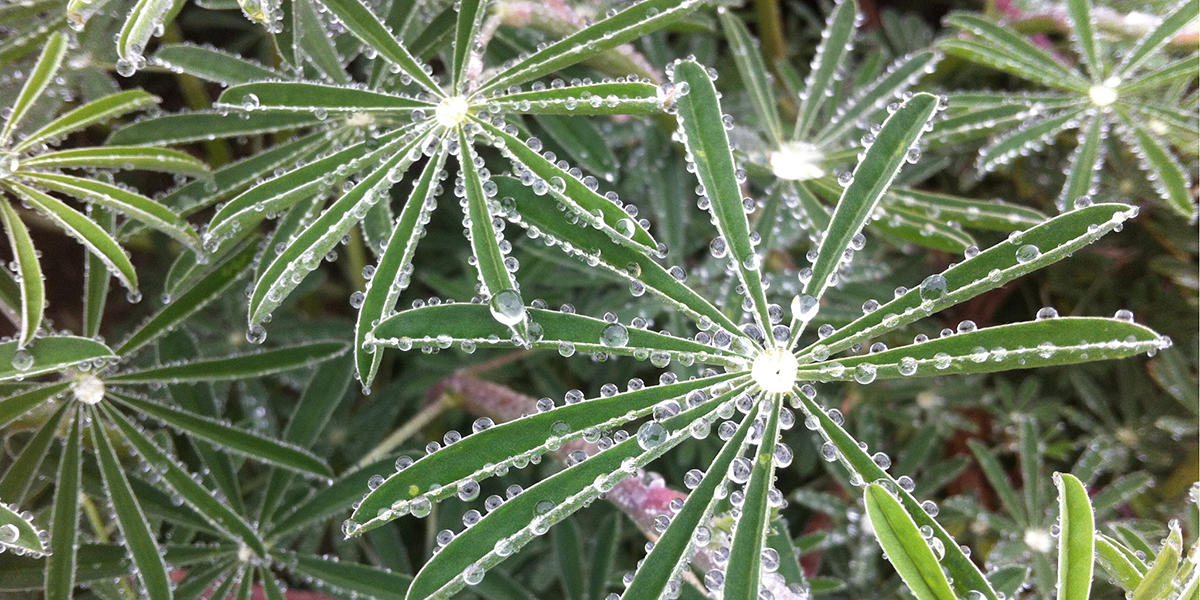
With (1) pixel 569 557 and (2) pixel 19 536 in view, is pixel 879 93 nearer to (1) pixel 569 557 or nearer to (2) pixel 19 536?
(1) pixel 569 557

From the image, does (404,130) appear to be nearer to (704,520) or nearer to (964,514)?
(704,520)

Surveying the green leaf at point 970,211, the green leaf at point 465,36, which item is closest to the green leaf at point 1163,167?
the green leaf at point 970,211

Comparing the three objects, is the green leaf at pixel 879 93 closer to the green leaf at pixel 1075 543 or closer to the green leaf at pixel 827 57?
the green leaf at pixel 827 57

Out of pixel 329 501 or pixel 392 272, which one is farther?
pixel 329 501

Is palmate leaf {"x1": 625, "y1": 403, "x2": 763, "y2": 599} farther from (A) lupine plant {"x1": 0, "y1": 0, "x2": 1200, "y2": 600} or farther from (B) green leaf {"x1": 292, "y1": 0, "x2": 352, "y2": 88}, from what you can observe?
(B) green leaf {"x1": 292, "y1": 0, "x2": 352, "y2": 88}

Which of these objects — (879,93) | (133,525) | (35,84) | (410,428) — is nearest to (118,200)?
(35,84)

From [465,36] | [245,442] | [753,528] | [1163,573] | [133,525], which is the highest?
[465,36]

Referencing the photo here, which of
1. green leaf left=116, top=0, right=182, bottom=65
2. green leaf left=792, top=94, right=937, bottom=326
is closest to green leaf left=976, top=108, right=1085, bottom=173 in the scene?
green leaf left=792, top=94, right=937, bottom=326
